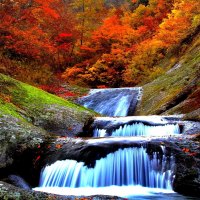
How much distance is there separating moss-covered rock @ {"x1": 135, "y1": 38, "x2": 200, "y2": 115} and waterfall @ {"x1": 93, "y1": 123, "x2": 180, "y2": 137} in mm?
2053

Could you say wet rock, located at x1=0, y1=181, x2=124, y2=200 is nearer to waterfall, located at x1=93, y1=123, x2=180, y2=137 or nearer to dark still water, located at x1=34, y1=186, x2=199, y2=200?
dark still water, located at x1=34, y1=186, x2=199, y2=200

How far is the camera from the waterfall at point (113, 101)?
59.3ft

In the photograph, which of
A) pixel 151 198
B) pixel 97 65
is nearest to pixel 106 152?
pixel 151 198

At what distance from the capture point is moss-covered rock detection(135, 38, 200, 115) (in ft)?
44.1

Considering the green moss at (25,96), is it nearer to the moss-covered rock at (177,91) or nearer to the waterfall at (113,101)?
the moss-covered rock at (177,91)

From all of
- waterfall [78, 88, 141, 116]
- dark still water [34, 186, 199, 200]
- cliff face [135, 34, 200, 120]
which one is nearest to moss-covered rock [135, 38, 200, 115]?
cliff face [135, 34, 200, 120]

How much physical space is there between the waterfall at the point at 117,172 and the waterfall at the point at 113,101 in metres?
9.27

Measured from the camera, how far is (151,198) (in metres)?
7.01

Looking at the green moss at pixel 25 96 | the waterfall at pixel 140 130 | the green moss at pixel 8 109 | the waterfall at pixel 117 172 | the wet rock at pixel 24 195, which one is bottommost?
the wet rock at pixel 24 195

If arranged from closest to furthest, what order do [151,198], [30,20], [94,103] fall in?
[151,198] → [94,103] → [30,20]

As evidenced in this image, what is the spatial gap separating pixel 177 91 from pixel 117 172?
811 centimetres

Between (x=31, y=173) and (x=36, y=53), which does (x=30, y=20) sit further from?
(x=31, y=173)

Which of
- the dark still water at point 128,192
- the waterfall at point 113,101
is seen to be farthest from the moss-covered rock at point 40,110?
the waterfall at point 113,101

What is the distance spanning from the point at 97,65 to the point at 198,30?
26.9 feet
